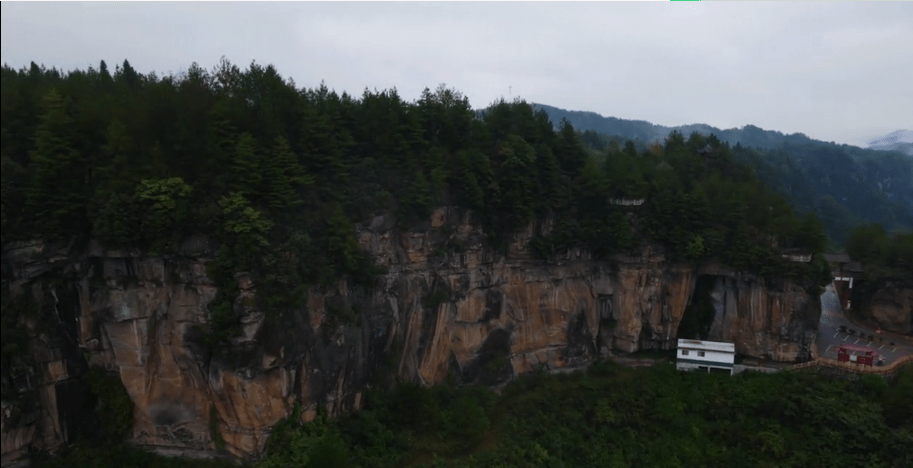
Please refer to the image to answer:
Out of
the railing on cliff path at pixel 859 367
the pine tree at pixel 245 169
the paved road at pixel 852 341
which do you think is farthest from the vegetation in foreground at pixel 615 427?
the pine tree at pixel 245 169

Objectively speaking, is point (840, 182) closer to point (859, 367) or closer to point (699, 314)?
point (859, 367)

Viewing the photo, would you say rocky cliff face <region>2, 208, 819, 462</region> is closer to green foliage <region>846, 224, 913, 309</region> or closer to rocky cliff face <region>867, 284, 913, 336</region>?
green foliage <region>846, 224, 913, 309</region>

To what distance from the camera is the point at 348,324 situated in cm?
2402

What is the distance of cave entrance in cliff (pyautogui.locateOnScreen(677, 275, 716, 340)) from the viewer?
3444 cm

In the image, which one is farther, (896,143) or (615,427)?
(896,143)

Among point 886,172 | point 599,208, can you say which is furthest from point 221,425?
point 886,172

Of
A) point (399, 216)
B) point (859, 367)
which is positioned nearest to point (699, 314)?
point (859, 367)

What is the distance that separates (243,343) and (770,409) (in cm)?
2662

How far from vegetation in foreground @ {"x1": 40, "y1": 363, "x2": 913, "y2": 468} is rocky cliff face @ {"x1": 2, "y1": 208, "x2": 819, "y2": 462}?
149cm

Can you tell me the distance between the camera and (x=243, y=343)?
A: 20.9m

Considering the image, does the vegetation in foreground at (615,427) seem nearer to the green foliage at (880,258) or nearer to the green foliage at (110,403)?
the green foliage at (110,403)

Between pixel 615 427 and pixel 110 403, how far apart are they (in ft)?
78.5

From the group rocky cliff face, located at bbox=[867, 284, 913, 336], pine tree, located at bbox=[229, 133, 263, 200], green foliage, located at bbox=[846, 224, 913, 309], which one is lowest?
rocky cliff face, located at bbox=[867, 284, 913, 336]

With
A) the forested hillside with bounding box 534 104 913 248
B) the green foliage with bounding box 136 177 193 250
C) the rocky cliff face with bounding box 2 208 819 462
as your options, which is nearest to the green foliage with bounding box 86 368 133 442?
the rocky cliff face with bounding box 2 208 819 462
